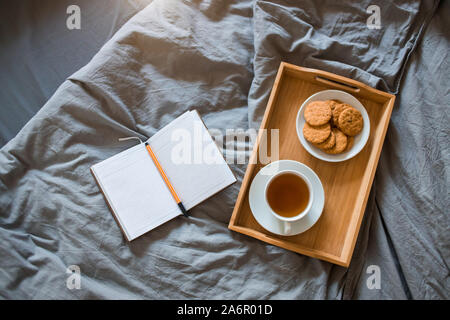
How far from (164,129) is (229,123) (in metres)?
0.19

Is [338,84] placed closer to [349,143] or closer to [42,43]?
[349,143]

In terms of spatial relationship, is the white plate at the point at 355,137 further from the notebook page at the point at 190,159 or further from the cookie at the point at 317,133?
the notebook page at the point at 190,159

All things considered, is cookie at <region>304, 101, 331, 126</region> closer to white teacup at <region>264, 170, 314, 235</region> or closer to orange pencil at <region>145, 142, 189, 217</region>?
white teacup at <region>264, 170, 314, 235</region>

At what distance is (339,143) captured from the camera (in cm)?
84

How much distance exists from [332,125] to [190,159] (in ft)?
1.32

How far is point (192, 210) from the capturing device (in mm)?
896

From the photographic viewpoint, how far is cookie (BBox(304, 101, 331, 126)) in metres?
0.84

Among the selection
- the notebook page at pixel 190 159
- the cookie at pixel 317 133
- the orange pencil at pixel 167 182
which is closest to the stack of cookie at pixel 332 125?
the cookie at pixel 317 133

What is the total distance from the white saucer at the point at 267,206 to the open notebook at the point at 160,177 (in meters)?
0.08

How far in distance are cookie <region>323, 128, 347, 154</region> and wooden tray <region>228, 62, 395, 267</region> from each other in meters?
0.05

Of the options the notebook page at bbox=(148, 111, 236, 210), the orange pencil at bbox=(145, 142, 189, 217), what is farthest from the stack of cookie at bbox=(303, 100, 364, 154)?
the orange pencil at bbox=(145, 142, 189, 217)

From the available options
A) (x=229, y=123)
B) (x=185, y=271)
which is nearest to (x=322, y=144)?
(x=229, y=123)

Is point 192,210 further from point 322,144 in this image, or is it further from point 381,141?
point 381,141

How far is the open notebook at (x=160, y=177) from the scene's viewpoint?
876 millimetres
